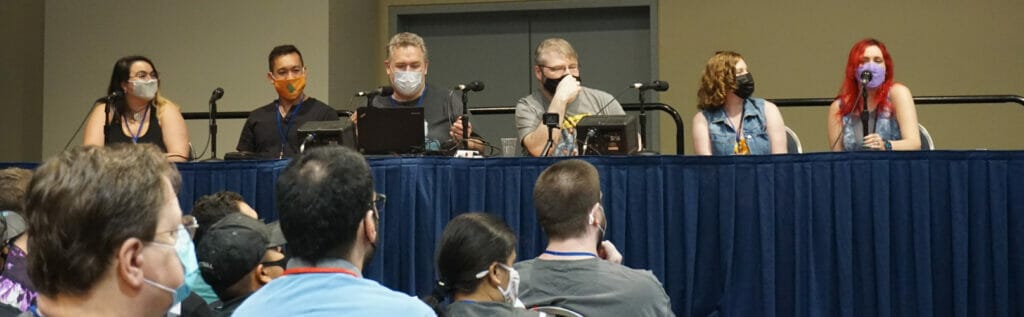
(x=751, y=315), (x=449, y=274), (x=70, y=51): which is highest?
(x=70, y=51)

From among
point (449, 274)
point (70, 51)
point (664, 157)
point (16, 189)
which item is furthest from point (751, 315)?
point (70, 51)

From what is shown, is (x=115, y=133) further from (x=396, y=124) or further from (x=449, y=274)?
(x=449, y=274)

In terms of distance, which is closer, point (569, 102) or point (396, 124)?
point (396, 124)

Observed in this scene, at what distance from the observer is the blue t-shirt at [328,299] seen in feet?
5.94

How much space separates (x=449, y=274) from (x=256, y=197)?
85.8 inches

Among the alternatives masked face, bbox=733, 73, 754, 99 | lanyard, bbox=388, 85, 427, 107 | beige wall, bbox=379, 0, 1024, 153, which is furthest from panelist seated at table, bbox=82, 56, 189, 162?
beige wall, bbox=379, 0, 1024, 153

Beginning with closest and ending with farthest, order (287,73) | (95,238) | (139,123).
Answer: (95,238) < (139,123) < (287,73)

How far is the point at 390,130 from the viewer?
16.5 ft

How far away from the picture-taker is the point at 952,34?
8.23m

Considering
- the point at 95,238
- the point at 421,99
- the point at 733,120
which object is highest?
the point at 421,99

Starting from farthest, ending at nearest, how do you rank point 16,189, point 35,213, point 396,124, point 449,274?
1. point 396,124
2. point 16,189
3. point 449,274
4. point 35,213

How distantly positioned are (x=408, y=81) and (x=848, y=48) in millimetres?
3948

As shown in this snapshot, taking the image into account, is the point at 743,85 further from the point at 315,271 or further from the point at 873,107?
the point at 315,271

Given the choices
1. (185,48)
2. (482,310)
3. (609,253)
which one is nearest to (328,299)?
(482,310)
